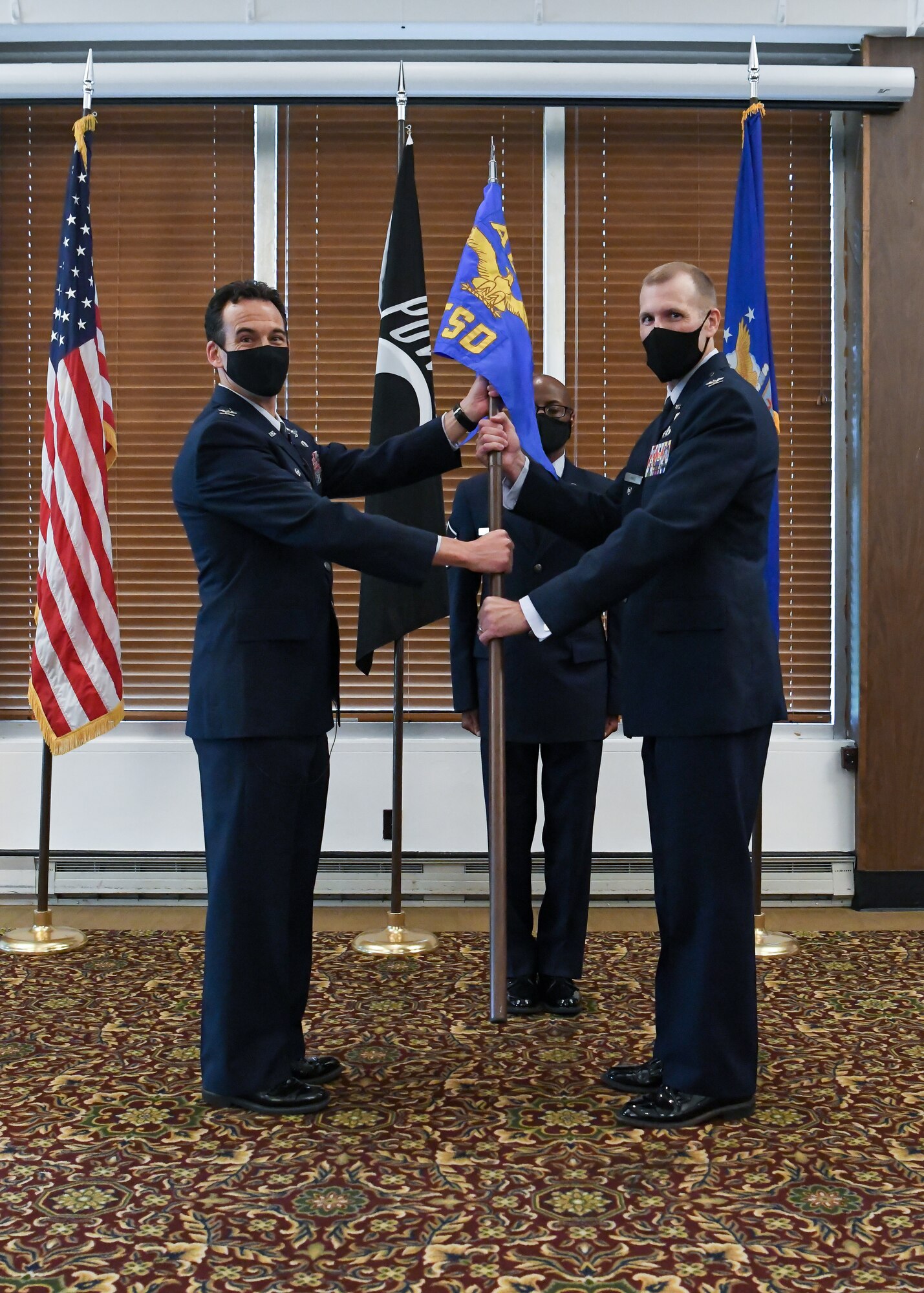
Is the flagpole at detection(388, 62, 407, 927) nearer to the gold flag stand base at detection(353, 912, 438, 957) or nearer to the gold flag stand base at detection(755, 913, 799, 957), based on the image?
the gold flag stand base at detection(353, 912, 438, 957)

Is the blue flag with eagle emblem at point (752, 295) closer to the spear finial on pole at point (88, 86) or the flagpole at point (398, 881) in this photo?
the flagpole at point (398, 881)

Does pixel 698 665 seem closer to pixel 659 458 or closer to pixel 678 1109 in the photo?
pixel 659 458

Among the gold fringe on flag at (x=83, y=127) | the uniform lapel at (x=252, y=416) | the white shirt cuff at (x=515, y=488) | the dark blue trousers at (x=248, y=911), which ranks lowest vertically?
the dark blue trousers at (x=248, y=911)

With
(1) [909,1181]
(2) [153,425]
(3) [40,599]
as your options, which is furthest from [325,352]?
(1) [909,1181]

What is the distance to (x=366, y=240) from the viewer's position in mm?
4434

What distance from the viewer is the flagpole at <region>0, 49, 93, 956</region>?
11.8ft

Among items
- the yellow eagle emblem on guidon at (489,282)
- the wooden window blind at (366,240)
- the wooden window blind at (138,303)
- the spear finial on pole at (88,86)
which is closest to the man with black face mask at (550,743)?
the yellow eagle emblem on guidon at (489,282)

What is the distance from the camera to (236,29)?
420 cm

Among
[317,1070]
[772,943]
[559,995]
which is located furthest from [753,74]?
[317,1070]

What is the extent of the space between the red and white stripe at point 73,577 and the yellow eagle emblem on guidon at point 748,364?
2.18 m

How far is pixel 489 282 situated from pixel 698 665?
1108 millimetres

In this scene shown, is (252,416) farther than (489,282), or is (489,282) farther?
(489,282)

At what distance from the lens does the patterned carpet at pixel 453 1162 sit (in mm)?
1692

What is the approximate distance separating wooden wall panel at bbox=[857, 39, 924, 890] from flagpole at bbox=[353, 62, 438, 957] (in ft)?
5.77
